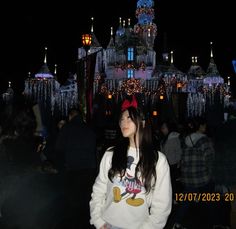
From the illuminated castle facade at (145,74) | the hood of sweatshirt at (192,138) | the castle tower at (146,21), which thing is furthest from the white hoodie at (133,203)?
the castle tower at (146,21)

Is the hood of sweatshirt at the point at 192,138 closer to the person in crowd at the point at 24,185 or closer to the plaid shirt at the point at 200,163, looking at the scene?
the plaid shirt at the point at 200,163

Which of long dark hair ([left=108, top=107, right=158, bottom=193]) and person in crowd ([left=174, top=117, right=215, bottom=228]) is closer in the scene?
long dark hair ([left=108, top=107, right=158, bottom=193])

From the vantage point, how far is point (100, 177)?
3607 millimetres

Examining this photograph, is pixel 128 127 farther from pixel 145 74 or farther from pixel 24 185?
pixel 145 74

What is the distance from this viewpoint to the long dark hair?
134 inches

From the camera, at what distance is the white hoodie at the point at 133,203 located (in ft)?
11.0

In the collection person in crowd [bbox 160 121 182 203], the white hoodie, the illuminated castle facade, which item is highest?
the illuminated castle facade

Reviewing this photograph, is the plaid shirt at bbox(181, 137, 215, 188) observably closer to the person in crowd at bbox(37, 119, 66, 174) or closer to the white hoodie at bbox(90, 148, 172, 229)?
the person in crowd at bbox(37, 119, 66, 174)

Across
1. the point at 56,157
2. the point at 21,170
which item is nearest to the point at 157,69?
the point at 56,157

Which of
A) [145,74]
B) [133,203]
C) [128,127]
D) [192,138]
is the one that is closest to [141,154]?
[128,127]

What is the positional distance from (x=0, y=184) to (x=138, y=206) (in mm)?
2119

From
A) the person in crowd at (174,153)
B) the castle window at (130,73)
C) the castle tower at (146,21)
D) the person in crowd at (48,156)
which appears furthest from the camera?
the castle tower at (146,21)

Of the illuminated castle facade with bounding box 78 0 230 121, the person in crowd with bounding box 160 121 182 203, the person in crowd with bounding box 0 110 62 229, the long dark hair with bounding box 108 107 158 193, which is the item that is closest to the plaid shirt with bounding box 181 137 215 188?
the person in crowd with bounding box 160 121 182 203

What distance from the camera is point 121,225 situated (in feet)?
11.1
